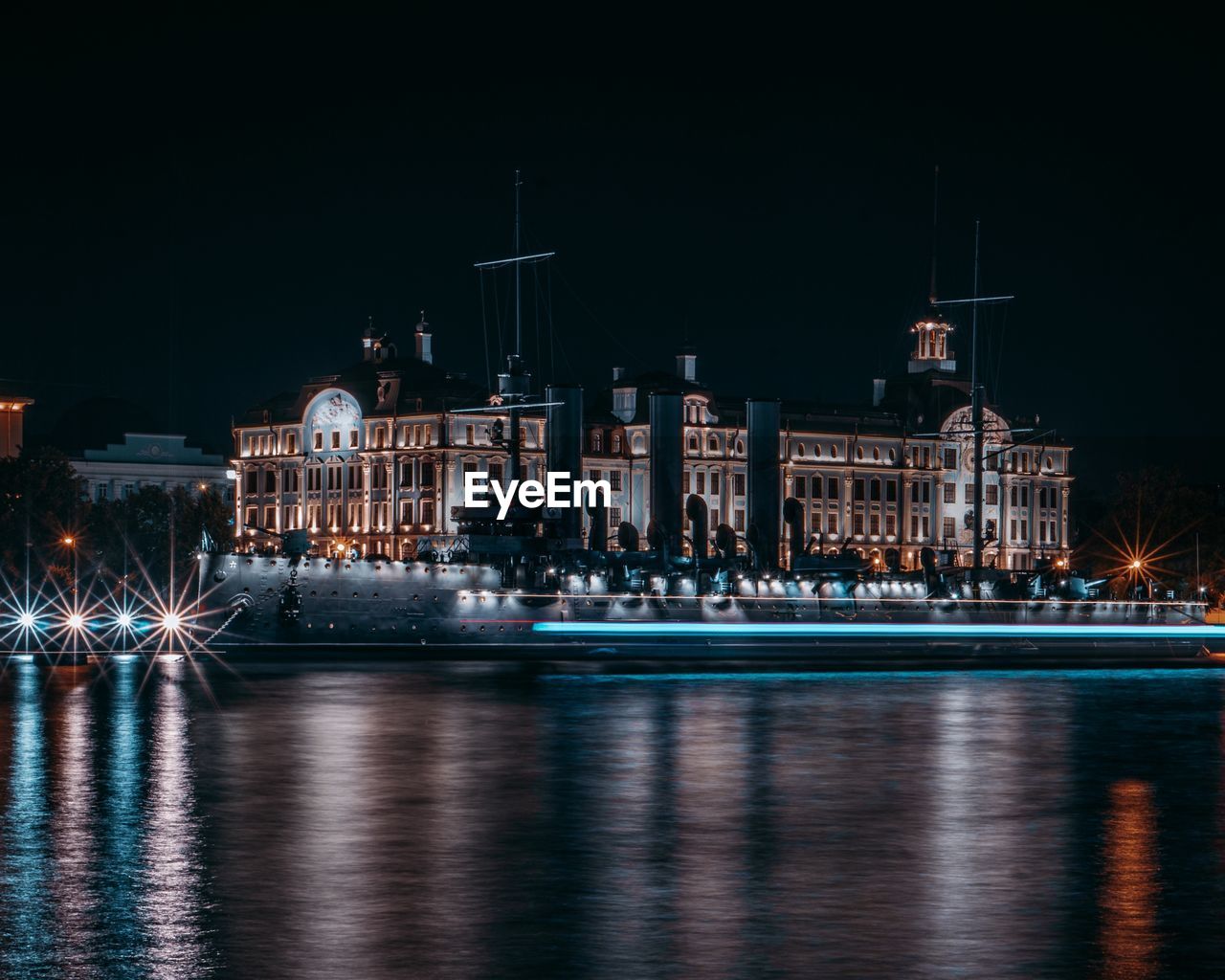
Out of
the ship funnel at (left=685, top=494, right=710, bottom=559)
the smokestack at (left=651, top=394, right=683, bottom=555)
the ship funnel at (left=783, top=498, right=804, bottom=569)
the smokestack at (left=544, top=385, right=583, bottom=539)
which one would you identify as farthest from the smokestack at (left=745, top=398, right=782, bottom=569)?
the ship funnel at (left=685, top=494, right=710, bottom=559)

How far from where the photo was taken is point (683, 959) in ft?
61.9

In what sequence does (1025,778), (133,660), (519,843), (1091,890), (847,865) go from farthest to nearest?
1. (133,660)
2. (1025,778)
3. (519,843)
4. (847,865)
5. (1091,890)

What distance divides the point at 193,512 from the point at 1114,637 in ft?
278

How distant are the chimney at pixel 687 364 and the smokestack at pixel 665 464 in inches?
2490

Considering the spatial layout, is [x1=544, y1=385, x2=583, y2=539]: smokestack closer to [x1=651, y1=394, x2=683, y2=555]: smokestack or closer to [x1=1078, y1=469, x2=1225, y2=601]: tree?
[x1=651, y1=394, x2=683, y2=555]: smokestack

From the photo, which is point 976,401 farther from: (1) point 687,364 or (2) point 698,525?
(1) point 687,364

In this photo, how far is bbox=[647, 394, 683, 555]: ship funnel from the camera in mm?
121188

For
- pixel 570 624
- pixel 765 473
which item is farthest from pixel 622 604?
pixel 765 473

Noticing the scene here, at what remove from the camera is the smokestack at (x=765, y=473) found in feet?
412

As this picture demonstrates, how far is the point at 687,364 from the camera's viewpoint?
19762cm

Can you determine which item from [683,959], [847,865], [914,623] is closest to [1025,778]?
[847,865]

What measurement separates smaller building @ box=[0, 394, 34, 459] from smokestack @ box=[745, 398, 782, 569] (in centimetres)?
7731

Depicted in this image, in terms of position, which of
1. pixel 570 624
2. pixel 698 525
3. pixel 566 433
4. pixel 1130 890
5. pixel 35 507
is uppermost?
pixel 566 433

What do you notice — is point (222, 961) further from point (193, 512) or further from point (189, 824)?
point (193, 512)
